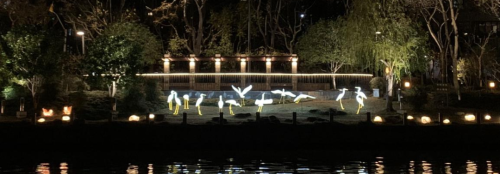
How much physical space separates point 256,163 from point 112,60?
15.2 meters

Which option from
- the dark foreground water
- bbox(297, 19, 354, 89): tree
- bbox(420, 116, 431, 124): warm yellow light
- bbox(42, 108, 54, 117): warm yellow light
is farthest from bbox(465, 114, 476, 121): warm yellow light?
bbox(42, 108, 54, 117): warm yellow light

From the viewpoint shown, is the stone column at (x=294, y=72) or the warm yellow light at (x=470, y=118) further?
the stone column at (x=294, y=72)

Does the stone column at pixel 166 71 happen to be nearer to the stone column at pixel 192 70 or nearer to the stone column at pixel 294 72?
the stone column at pixel 192 70

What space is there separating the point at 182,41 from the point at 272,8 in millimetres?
10419

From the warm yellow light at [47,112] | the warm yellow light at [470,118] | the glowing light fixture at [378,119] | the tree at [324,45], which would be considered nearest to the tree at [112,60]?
the warm yellow light at [47,112]

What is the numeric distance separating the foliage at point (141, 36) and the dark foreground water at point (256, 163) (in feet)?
59.3

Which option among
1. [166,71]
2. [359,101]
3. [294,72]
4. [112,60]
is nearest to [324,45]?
[294,72]

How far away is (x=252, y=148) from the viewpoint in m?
29.4

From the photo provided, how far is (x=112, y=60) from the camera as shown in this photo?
36844mm

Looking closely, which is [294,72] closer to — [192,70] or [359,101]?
[192,70]

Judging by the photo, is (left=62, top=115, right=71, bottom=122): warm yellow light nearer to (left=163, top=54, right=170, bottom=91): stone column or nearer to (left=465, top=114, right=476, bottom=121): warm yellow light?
(left=163, top=54, right=170, bottom=91): stone column

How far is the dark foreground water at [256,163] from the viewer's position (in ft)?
75.5

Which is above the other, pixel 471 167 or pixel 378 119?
pixel 378 119

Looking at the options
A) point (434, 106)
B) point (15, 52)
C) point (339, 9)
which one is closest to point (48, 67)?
point (15, 52)
